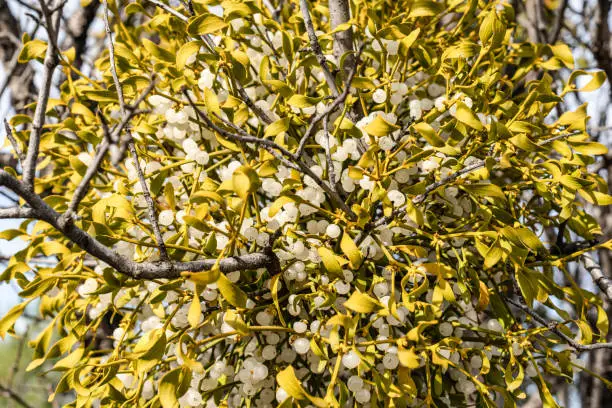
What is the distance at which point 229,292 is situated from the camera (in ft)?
1.74

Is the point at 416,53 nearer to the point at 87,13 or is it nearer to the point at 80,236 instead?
the point at 80,236

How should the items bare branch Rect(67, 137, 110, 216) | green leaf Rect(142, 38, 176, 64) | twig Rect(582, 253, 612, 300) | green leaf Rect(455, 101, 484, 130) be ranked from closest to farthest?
bare branch Rect(67, 137, 110, 216), green leaf Rect(455, 101, 484, 130), green leaf Rect(142, 38, 176, 64), twig Rect(582, 253, 612, 300)

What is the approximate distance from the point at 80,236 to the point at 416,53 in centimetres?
46

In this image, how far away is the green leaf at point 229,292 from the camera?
20.6 inches

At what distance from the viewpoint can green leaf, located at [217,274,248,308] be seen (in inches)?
20.6

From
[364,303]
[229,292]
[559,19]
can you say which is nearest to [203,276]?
[229,292]

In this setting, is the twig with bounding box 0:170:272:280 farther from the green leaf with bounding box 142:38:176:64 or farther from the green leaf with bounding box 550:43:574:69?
the green leaf with bounding box 550:43:574:69

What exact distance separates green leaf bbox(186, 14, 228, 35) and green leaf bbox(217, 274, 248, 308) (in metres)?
0.26

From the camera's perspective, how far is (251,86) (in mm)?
824

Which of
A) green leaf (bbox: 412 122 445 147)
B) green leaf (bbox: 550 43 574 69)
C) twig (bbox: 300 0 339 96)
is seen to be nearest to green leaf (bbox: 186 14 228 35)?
twig (bbox: 300 0 339 96)

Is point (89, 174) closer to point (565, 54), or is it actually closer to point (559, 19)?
point (565, 54)

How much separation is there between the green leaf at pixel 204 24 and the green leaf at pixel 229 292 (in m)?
0.26

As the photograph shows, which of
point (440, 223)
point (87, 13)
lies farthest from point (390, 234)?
point (87, 13)

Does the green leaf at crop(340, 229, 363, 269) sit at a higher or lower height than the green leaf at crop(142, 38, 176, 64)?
lower
